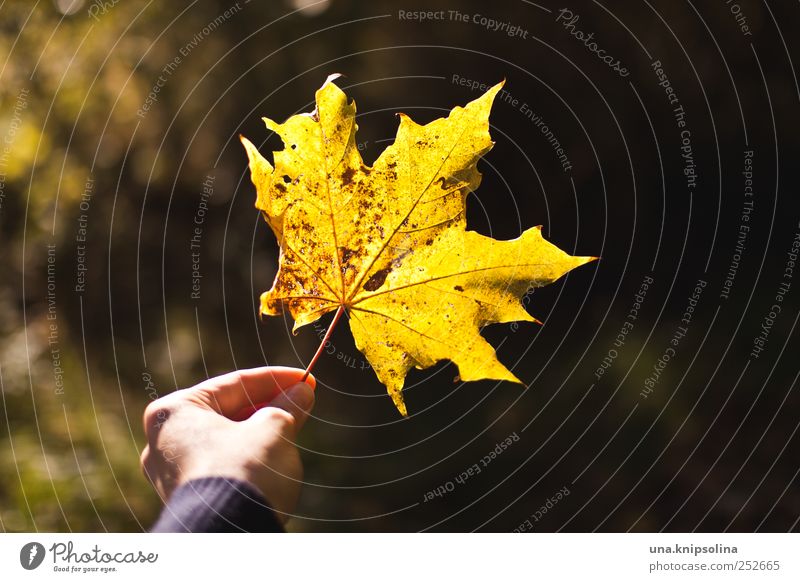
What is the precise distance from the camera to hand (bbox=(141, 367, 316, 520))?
942 mm

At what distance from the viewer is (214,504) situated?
958 millimetres

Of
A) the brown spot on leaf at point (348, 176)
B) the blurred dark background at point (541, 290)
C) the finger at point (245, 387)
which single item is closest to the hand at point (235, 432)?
the finger at point (245, 387)

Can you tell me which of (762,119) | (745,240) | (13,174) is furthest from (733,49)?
(13,174)

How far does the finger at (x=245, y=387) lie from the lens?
1006 millimetres

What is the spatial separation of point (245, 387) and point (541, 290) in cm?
82

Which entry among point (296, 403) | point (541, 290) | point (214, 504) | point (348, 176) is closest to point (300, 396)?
point (296, 403)

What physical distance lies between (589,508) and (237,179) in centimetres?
121

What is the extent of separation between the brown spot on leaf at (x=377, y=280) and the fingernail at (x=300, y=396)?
0.55ft

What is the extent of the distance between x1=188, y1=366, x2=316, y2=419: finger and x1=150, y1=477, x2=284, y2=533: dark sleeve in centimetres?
11

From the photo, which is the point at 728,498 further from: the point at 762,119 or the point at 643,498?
the point at 762,119

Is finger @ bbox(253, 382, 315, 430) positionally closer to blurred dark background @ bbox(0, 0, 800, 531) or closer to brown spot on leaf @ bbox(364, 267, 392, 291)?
brown spot on leaf @ bbox(364, 267, 392, 291)

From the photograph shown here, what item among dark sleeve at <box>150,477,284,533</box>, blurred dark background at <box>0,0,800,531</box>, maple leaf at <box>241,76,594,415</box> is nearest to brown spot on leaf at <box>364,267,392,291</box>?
maple leaf at <box>241,76,594,415</box>

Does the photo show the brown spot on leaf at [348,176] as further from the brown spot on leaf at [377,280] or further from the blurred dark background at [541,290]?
the blurred dark background at [541,290]

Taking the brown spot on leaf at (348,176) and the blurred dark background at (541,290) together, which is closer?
the brown spot on leaf at (348,176)
